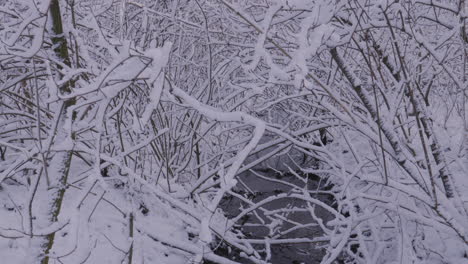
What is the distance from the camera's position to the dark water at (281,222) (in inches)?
229

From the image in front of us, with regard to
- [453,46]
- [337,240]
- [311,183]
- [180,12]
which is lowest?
[337,240]

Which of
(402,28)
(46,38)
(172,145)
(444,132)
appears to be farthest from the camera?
(172,145)

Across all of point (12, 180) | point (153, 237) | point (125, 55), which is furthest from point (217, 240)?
point (125, 55)

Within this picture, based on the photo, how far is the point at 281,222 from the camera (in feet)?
18.6

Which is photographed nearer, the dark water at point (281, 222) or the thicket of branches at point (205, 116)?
the thicket of branches at point (205, 116)

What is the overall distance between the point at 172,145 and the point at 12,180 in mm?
2049

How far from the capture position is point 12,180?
4.93 m

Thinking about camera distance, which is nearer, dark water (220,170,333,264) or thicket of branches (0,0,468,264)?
thicket of branches (0,0,468,264)

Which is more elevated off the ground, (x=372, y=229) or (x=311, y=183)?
(x=311, y=183)

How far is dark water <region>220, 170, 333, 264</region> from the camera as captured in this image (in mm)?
5828

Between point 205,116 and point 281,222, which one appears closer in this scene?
point 205,116

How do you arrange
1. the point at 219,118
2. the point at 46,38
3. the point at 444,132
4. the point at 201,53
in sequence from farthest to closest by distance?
the point at 201,53 < the point at 444,132 < the point at 46,38 < the point at 219,118

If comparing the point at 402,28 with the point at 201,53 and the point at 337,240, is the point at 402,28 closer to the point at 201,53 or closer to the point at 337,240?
the point at 337,240

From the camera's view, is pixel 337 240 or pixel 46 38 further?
pixel 337 240
